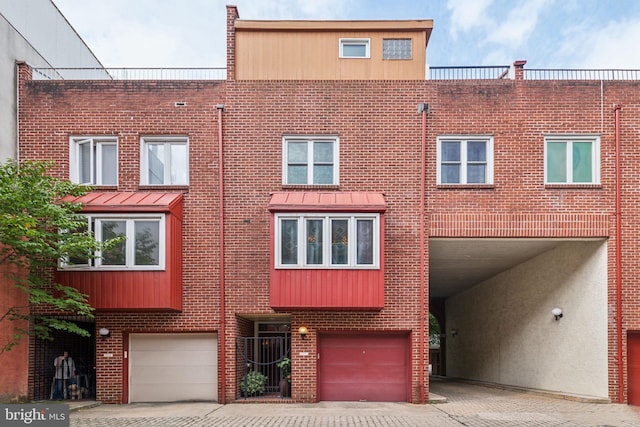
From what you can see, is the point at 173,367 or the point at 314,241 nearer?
the point at 314,241

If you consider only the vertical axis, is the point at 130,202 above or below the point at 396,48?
below

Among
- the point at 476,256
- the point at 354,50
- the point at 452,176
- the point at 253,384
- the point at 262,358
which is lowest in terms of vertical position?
the point at 253,384

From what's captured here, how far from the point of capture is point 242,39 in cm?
1536

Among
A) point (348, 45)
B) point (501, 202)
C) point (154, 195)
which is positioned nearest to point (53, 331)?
point (154, 195)

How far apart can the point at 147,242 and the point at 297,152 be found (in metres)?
4.41

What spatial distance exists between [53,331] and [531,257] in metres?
13.8

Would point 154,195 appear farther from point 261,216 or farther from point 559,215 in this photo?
point 559,215

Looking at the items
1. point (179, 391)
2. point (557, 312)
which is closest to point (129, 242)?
point (179, 391)

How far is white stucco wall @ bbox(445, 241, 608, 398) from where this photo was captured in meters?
14.4

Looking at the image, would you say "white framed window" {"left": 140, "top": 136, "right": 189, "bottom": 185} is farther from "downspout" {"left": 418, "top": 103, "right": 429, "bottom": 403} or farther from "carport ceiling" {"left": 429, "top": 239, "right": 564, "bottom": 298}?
"carport ceiling" {"left": 429, "top": 239, "right": 564, "bottom": 298}

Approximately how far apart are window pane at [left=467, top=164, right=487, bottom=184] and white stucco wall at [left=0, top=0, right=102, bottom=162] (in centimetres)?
1167

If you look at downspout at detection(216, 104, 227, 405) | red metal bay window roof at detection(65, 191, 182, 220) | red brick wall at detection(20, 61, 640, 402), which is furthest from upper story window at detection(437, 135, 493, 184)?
red metal bay window roof at detection(65, 191, 182, 220)

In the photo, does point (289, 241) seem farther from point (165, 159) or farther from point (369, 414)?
point (369, 414)

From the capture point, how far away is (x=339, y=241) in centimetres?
1365
